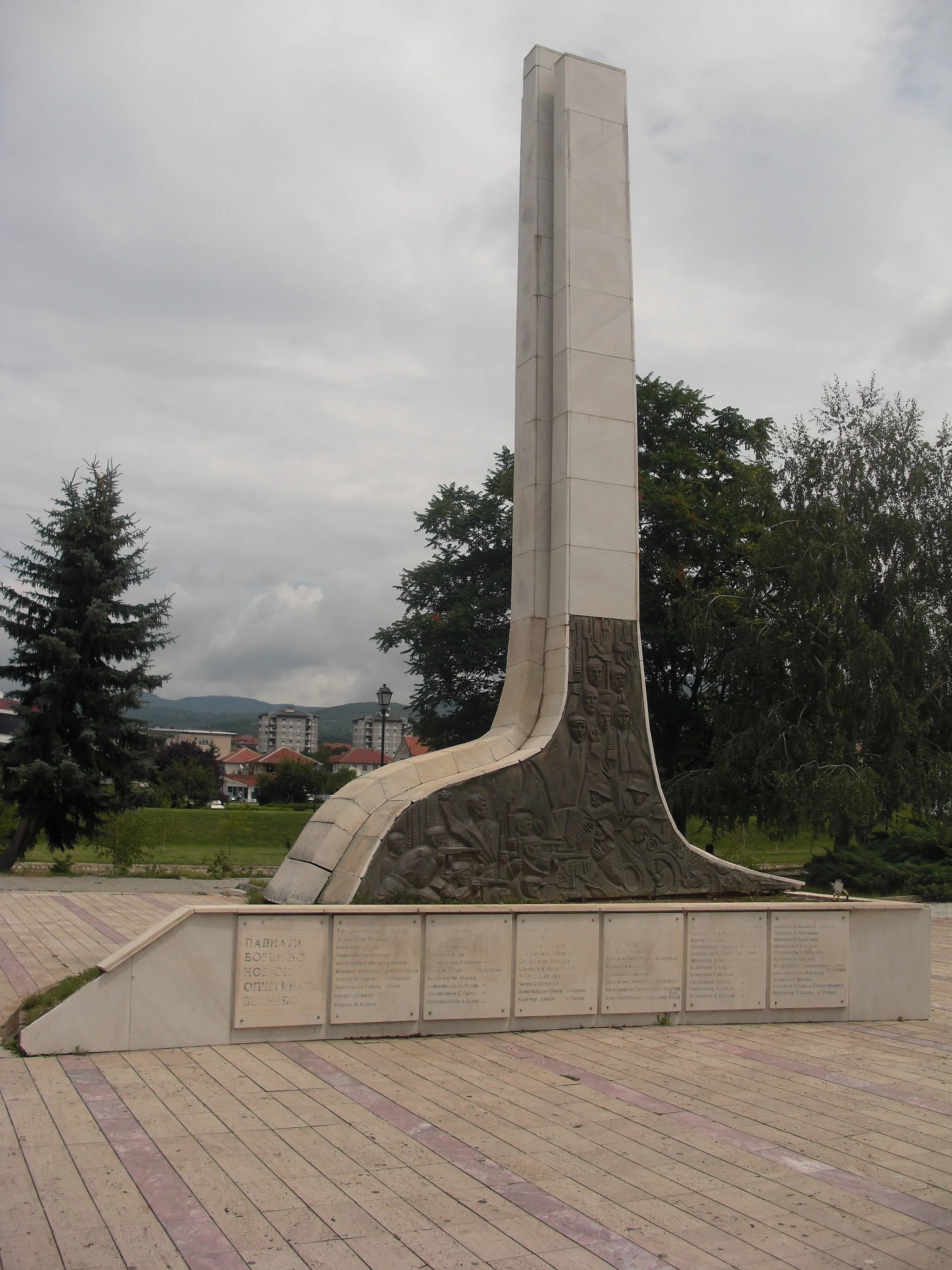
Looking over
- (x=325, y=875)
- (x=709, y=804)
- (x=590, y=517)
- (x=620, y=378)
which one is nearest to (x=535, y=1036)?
(x=325, y=875)

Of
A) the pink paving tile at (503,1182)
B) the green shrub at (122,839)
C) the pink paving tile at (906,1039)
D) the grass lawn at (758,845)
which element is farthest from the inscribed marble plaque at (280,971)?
the grass lawn at (758,845)

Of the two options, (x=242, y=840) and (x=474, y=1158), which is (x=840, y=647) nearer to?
(x=474, y=1158)

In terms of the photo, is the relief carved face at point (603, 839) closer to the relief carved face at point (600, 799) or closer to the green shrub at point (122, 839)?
the relief carved face at point (600, 799)

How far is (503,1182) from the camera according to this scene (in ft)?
16.2

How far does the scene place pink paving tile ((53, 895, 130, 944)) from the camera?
11.7 meters

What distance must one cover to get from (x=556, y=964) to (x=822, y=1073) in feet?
6.62

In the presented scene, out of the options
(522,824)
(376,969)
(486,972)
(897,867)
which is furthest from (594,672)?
(897,867)

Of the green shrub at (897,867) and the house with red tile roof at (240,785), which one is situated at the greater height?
the house with red tile roof at (240,785)

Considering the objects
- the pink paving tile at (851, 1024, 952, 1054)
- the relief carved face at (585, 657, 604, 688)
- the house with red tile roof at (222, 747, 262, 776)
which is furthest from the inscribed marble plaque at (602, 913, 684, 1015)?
the house with red tile roof at (222, 747, 262, 776)

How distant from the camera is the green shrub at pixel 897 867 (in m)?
19.1

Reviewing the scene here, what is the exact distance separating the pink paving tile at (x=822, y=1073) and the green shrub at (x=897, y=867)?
38.6 feet

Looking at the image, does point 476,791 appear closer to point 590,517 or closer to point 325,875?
point 325,875

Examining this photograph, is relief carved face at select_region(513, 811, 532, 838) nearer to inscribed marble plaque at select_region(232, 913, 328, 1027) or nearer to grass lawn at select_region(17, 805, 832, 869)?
inscribed marble plaque at select_region(232, 913, 328, 1027)

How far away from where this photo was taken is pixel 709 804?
2186 centimetres
